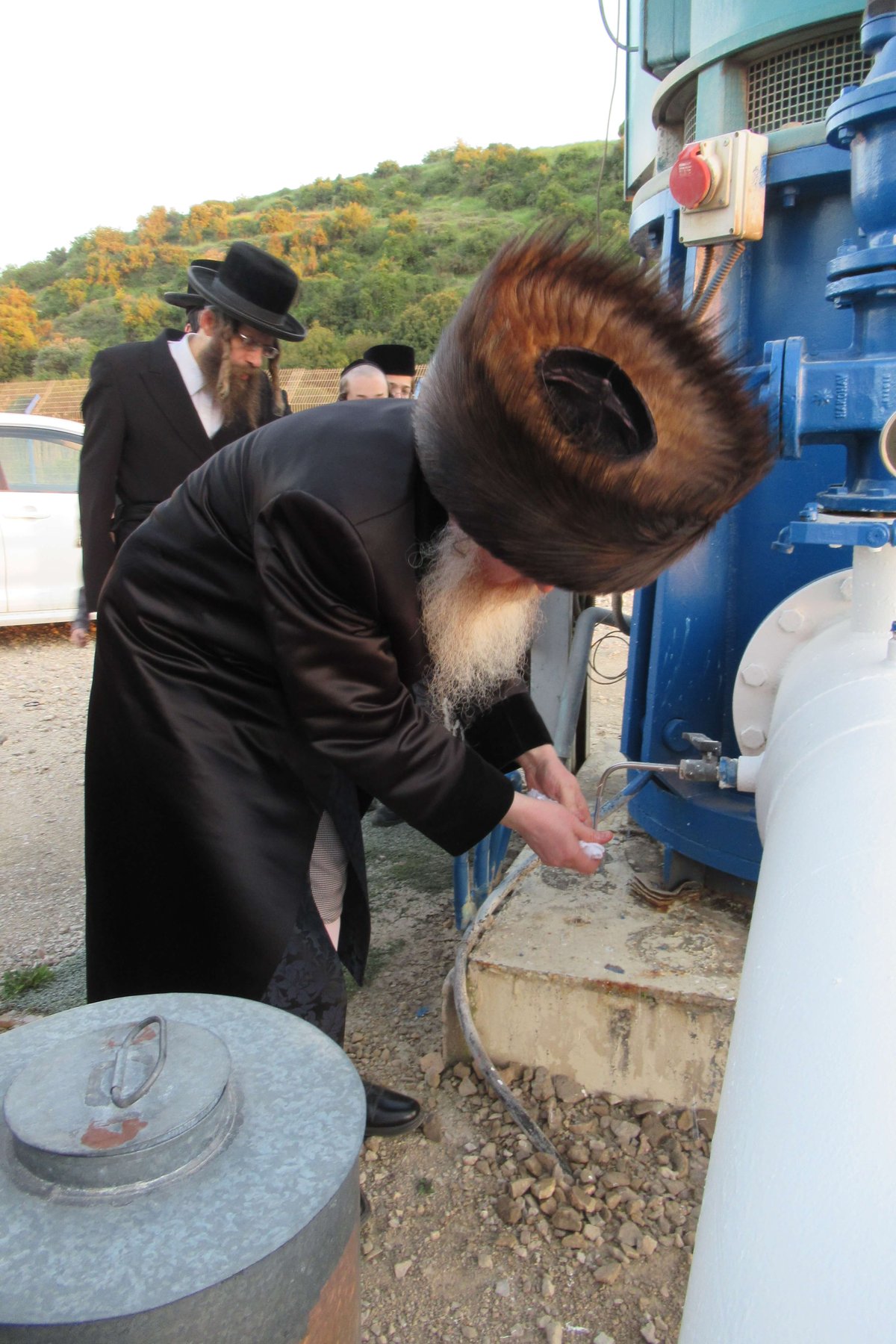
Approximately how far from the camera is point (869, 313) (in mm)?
1848

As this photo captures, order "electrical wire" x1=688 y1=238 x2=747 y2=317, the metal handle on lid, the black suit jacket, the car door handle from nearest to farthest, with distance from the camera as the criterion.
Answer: the metal handle on lid < "electrical wire" x1=688 y1=238 x2=747 y2=317 < the black suit jacket < the car door handle

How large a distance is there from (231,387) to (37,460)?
4.87 metres

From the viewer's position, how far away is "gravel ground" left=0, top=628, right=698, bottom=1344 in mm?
1850

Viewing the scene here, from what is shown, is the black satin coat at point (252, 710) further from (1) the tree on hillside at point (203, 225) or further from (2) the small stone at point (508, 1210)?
(1) the tree on hillside at point (203, 225)

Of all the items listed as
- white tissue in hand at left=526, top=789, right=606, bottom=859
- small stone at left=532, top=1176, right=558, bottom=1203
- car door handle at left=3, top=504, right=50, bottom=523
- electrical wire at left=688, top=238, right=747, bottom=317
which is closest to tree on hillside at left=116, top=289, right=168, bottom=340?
car door handle at left=3, top=504, right=50, bottom=523

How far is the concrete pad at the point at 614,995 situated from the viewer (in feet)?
7.35

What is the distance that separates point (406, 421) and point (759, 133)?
1213 mm

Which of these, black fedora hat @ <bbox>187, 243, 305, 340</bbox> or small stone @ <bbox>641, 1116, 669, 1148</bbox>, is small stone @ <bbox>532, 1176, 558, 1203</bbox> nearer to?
small stone @ <bbox>641, 1116, 669, 1148</bbox>

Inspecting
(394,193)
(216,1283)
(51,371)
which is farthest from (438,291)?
(216,1283)

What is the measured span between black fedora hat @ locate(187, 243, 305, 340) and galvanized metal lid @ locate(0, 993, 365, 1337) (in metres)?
2.74

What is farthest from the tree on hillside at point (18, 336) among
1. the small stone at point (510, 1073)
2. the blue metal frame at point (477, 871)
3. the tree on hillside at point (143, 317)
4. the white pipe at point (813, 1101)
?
the white pipe at point (813, 1101)

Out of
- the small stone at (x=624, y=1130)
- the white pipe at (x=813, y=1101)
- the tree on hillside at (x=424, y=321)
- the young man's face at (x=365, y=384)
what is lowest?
the small stone at (x=624, y=1130)

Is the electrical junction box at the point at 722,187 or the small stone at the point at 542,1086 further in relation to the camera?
the small stone at the point at 542,1086

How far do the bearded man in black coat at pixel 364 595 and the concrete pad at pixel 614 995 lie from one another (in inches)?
18.2
